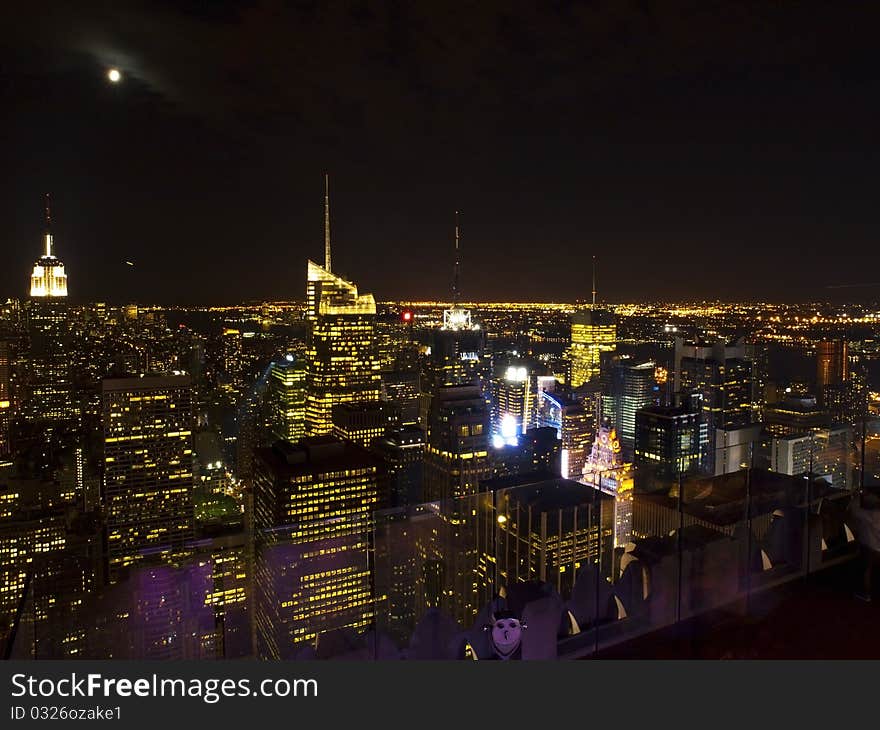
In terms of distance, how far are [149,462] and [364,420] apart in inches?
305

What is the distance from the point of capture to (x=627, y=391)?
50.9 feet

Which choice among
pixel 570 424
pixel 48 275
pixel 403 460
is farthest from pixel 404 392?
pixel 48 275

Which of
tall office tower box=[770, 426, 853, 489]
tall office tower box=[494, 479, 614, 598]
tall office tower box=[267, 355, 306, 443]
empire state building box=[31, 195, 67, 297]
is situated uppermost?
empire state building box=[31, 195, 67, 297]

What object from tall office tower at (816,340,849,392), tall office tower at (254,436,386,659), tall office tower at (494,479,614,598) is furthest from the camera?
tall office tower at (816,340,849,392)

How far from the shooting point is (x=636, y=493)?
2.05 m

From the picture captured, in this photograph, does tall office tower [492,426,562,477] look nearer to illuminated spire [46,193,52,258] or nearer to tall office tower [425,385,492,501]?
tall office tower [425,385,492,501]

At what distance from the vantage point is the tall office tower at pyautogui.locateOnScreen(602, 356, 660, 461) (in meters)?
14.5

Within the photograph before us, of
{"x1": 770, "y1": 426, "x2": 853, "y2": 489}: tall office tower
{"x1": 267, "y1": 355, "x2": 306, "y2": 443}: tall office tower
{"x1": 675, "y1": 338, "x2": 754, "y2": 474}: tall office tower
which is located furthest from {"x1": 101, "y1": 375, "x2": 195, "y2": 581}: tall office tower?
{"x1": 770, "y1": 426, "x2": 853, "y2": 489}: tall office tower

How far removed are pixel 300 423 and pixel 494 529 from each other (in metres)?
17.1

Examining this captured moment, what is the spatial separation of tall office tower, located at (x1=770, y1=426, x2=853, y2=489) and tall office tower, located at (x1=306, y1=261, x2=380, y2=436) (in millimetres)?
15651

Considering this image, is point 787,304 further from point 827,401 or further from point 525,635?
point 525,635

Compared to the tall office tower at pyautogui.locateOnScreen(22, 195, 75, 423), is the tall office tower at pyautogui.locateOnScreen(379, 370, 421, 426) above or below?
below

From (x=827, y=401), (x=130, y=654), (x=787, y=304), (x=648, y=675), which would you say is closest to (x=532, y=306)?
(x=787, y=304)

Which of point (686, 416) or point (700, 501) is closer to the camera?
point (700, 501)
